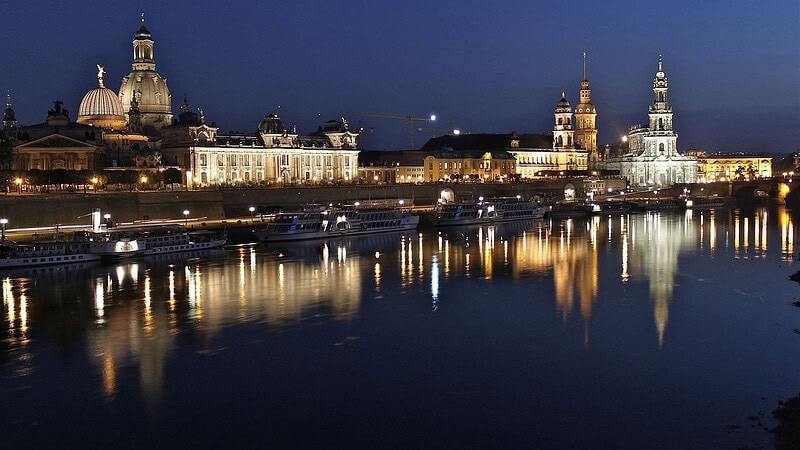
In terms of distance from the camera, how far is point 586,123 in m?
144

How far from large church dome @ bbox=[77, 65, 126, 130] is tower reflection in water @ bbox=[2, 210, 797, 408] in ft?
149

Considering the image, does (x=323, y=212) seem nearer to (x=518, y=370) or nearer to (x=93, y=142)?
(x=93, y=142)

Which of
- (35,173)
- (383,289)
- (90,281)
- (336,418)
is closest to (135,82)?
(35,173)

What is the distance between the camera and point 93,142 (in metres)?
79.9

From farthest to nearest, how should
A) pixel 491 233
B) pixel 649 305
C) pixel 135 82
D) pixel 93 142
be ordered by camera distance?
pixel 135 82 → pixel 93 142 → pixel 491 233 → pixel 649 305

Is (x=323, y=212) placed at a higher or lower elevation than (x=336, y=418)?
higher

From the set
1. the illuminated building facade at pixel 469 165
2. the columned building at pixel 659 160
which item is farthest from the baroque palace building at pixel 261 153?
the columned building at pixel 659 160

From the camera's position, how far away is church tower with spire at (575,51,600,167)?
5635 inches

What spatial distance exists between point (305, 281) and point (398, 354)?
14.7 metres

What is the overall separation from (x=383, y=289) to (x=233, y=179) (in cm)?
5506

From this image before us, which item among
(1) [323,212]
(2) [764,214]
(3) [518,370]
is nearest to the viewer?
(3) [518,370]

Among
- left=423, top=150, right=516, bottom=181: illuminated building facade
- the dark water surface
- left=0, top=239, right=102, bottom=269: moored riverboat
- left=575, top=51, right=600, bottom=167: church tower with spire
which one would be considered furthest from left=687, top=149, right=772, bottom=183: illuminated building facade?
left=0, top=239, right=102, bottom=269: moored riverboat

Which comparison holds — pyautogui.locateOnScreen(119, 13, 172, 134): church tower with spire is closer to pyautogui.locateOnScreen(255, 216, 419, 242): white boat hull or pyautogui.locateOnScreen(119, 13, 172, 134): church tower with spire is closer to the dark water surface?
pyautogui.locateOnScreen(255, 216, 419, 242): white boat hull

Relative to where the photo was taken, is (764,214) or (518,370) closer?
(518,370)
